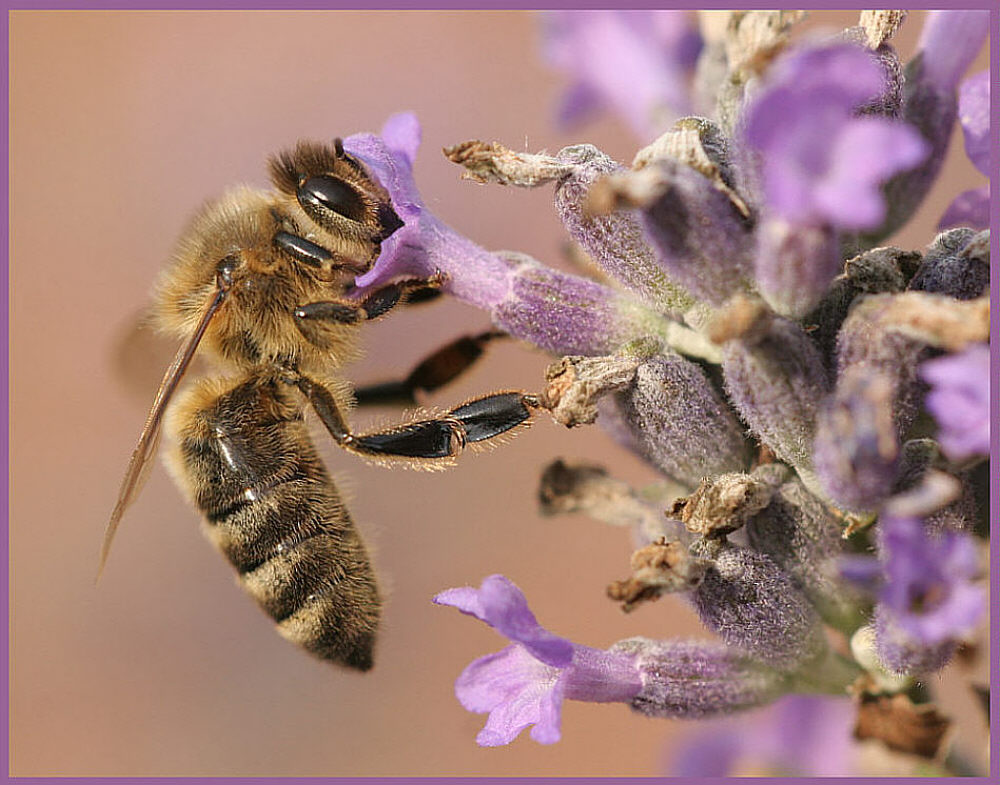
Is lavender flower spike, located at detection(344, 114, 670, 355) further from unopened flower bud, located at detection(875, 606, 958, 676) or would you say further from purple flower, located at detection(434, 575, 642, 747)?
unopened flower bud, located at detection(875, 606, 958, 676)

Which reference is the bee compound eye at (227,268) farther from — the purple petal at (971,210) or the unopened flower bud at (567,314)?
the purple petal at (971,210)

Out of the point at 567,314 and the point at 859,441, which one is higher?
the point at 567,314

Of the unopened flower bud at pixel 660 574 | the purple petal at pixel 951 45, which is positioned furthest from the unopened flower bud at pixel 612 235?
the purple petal at pixel 951 45

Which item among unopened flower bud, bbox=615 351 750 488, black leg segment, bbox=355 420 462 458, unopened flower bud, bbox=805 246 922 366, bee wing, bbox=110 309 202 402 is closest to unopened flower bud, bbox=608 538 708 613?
unopened flower bud, bbox=615 351 750 488

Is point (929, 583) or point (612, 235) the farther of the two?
point (612, 235)

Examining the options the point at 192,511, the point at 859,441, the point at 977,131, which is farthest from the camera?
the point at 192,511

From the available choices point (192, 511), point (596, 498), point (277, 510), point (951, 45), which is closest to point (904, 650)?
point (596, 498)

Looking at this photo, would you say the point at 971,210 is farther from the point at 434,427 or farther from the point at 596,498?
the point at 434,427

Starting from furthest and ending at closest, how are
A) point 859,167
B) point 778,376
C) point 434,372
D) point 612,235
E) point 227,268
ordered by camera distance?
point 434,372 → point 227,268 → point 612,235 → point 778,376 → point 859,167
